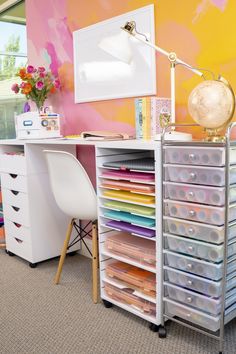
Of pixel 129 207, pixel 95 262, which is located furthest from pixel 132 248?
pixel 95 262

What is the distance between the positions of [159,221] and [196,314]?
1.44 ft

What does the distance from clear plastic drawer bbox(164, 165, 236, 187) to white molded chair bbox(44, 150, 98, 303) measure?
22.3 inches

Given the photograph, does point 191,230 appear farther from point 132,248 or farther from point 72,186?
point 72,186

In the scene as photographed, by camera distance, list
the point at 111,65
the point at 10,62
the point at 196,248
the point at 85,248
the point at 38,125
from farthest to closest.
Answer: the point at 10,62, the point at 85,248, the point at 38,125, the point at 111,65, the point at 196,248

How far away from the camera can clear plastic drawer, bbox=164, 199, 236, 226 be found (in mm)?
1538

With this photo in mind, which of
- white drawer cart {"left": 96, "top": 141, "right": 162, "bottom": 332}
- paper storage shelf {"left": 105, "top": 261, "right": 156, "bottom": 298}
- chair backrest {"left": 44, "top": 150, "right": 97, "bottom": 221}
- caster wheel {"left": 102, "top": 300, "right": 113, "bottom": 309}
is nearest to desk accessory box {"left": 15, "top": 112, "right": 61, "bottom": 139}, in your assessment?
chair backrest {"left": 44, "top": 150, "right": 97, "bottom": 221}

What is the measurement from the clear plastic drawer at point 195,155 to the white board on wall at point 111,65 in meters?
0.70

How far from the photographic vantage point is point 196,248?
1.63 metres

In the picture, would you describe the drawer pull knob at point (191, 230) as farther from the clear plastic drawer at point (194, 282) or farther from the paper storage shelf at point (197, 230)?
the clear plastic drawer at point (194, 282)

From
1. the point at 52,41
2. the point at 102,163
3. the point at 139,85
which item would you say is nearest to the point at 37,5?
the point at 52,41

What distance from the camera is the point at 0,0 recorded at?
377cm

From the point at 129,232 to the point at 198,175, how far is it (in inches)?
22.8

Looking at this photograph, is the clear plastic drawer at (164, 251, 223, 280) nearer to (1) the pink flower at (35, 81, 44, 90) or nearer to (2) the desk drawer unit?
(2) the desk drawer unit

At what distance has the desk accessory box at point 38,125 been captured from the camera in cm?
268
